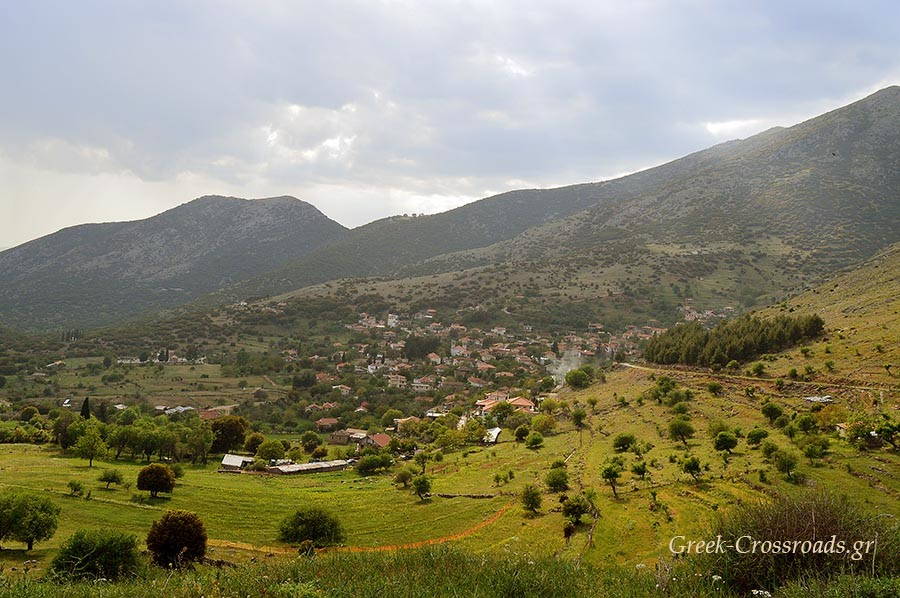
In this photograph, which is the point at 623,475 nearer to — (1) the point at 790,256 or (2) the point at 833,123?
(1) the point at 790,256

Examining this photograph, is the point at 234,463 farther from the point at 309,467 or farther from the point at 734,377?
the point at 734,377

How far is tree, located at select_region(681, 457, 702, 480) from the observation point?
80.1 ft

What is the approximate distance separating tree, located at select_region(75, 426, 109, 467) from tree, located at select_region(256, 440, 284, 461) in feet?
36.6

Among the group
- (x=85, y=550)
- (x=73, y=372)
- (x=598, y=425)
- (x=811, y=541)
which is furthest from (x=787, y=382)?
(x=73, y=372)

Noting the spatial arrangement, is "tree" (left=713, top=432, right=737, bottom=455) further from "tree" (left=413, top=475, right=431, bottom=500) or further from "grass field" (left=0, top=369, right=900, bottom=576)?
"tree" (left=413, top=475, right=431, bottom=500)

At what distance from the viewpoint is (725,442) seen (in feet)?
88.3

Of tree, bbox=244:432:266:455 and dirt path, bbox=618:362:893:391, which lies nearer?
dirt path, bbox=618:362:893:391

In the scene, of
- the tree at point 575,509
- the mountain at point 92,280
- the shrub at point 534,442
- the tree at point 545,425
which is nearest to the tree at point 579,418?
the tree at point 545,425

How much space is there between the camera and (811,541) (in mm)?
10094

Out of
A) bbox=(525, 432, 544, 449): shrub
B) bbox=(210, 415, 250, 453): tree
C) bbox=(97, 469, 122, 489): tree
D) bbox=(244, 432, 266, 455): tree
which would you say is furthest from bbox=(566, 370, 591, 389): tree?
bbox=(97, 469, 122, 489): tree

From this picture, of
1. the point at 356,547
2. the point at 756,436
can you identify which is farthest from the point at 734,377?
the point at 356,547

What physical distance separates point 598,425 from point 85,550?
110 feet

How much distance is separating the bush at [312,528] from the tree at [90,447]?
2087cm

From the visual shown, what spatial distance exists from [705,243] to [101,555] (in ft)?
461
